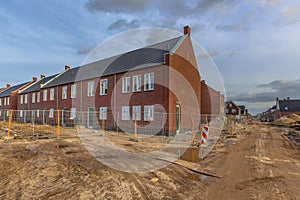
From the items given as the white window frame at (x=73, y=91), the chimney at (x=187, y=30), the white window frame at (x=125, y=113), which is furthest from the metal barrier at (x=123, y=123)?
the chimney at (x=187, y=30)

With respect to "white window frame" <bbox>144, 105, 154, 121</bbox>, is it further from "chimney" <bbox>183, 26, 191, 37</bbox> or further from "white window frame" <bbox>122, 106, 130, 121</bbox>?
"chimney" <bbox>183, 26, 191, 37</bbox>

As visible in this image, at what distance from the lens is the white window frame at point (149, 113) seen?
17062mm

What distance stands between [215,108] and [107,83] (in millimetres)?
23983

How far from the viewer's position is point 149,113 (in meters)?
17.3

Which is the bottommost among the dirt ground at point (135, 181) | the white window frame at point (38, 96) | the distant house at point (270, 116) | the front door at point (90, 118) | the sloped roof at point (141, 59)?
the distant house at point (270, 116)

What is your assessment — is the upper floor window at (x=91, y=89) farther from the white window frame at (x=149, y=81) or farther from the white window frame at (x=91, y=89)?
the white window frame at (x=149, y=81)

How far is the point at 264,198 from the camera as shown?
4.43 m

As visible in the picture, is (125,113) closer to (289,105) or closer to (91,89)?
(91,89)

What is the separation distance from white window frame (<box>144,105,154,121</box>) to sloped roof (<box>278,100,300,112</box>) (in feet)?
216

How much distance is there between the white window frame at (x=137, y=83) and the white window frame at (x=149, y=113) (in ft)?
6.48

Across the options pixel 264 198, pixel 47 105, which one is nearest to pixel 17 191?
pixel 264 198

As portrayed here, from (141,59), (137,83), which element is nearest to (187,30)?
(141,59)

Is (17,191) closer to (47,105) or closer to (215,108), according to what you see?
(47,105)

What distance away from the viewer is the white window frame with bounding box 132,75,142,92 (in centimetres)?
1873
